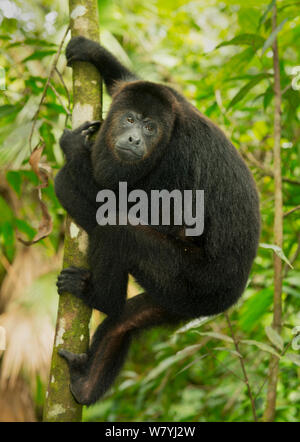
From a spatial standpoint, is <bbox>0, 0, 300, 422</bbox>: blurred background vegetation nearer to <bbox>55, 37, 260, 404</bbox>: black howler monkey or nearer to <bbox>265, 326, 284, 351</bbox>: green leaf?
<bbox>265, 326, 284, 351</bbox>: green leaf

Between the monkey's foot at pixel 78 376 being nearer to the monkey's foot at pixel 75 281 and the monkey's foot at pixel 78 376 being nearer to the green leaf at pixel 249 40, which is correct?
the monkey's foot at pixel 75 281

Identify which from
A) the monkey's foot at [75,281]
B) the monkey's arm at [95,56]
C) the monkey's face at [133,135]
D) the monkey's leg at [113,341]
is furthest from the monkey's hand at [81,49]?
the monkey's leg at [113,341]

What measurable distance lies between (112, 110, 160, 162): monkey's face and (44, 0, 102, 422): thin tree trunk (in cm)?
21

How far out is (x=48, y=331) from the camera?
15.5 ft

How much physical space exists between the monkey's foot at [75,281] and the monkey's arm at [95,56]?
4.20ft

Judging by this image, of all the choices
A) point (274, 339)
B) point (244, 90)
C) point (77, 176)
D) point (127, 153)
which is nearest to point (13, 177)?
point (77, 176)

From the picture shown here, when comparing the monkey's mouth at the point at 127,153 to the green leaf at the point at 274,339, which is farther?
the monkey's mouth at the point at 127,153

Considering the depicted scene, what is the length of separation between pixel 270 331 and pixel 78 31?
7.01 feet

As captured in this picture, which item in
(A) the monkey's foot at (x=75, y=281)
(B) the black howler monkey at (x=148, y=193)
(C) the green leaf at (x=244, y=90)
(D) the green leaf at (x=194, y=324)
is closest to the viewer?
(A) the monkey's foot at (x=75, y=281)

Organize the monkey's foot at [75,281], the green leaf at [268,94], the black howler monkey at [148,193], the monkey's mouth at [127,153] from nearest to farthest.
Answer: the monkey's foot at [75,281] → the black howler monkey at [148,193] → the monkey's mouth at [127,153] → the green leaf at [268,94]

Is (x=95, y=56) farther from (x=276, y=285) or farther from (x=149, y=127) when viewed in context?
(x=276, y=285)

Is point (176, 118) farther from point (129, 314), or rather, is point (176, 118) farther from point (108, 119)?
point (129, 314)

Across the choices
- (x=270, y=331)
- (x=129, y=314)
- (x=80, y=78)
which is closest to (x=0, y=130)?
(x=80, y=78)

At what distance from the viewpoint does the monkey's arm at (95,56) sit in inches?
119
